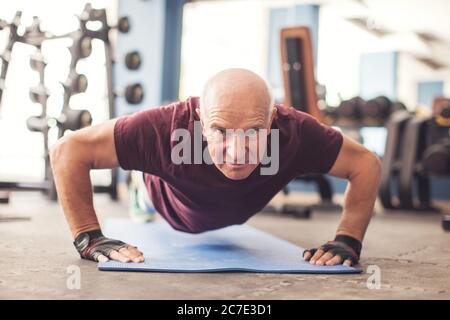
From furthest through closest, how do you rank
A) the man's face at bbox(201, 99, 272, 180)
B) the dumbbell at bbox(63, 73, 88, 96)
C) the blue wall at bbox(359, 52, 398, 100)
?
1. the blue wall at bbox(359, 52, 398, 100)
2. the dumbbell at bbox(63, 73, 88, 96)
3. the man's face at bbox(201, 99, 272, 180)

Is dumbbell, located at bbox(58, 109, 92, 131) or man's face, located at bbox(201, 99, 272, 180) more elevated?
man's face, located at bbox(201, 99, 272, 180)

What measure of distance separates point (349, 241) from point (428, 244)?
0.84 meters

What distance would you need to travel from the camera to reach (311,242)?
2.32 meters

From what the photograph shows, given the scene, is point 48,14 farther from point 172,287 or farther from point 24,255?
point 172,287

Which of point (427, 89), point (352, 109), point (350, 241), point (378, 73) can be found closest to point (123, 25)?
point (352, 109)

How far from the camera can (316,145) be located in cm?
162

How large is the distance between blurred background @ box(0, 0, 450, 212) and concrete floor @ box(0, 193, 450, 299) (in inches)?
36.2

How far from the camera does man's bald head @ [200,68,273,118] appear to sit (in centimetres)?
138

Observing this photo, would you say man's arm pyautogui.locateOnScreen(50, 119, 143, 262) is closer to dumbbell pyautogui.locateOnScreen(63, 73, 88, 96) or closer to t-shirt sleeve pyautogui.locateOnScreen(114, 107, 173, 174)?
t-shirt sleeve pyautogui.locateOnScreen(114, 107, 173, 174)

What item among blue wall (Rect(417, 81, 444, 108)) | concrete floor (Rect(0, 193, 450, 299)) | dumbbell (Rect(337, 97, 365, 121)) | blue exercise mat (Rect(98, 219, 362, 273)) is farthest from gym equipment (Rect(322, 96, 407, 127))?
blue wall (Rect(417, 81, 444, 108))

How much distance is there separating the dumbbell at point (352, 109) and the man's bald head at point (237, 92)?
388cm

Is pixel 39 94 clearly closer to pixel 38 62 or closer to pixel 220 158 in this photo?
pixel 38 62

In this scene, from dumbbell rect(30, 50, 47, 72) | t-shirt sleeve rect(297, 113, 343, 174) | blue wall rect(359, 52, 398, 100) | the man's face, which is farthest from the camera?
blue wall rect(359, 52, 398, 100)
